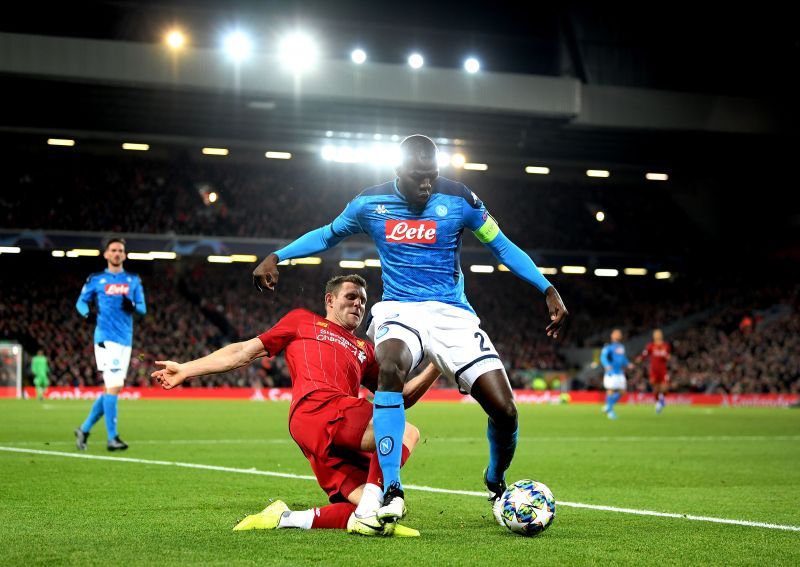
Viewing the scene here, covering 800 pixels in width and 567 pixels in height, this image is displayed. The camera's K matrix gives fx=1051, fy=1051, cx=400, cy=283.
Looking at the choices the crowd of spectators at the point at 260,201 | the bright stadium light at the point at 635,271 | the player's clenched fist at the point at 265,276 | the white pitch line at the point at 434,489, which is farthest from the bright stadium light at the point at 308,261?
the player's clenched fist at the point at 265,276

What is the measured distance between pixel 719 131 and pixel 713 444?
22.1m

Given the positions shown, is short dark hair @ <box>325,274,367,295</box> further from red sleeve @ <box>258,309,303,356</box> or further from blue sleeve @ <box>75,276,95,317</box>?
blue sleeve @ <box>75,276,95,317</box>

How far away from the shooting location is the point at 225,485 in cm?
804

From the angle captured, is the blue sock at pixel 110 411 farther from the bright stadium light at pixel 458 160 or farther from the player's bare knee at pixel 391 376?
the bright stadium light at pixel 458 160

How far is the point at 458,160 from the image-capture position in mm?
39312

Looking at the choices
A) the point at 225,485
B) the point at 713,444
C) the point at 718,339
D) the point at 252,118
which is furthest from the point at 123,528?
the point at 718,339

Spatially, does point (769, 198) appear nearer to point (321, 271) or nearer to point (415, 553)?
point (321, 271)

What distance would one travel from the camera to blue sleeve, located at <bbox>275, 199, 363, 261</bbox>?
6.14 m

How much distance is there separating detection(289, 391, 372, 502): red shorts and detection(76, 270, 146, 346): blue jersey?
6.23 metres

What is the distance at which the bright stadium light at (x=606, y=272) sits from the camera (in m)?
40.9

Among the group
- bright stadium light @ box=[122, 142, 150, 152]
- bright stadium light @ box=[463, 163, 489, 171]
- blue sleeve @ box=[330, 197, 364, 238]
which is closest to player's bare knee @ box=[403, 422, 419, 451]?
blue sleeve @ box=[330, 197, 364, 238]

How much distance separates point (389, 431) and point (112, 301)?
697 cm

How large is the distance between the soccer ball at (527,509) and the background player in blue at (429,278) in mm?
277

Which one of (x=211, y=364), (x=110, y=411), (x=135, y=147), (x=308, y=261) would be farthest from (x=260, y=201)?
(x=211, y=364)
